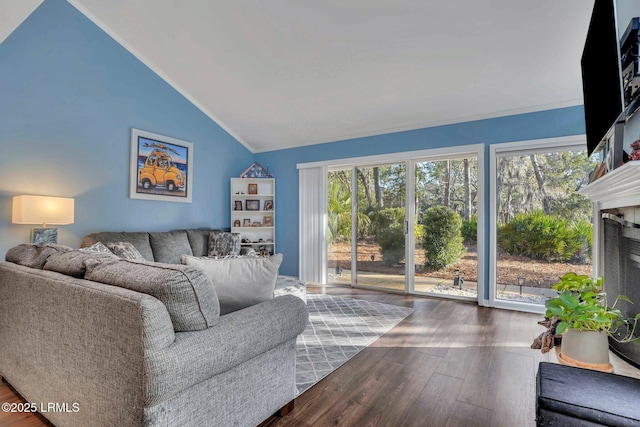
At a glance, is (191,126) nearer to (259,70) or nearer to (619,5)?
(259,70)

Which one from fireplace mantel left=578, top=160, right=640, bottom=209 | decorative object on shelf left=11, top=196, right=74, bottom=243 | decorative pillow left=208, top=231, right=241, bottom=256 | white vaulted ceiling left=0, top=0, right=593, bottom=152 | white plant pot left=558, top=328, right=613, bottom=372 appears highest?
white vaulted ceiling left=0, top=0, right=593, bottom=152

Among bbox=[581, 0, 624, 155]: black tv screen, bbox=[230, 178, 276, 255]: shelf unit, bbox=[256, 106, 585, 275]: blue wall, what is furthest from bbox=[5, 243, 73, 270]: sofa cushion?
bbox=[256, 106, 585, 275]: blue wall

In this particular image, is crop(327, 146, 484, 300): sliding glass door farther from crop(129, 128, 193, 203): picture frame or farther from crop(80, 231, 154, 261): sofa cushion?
crop(80, 231, 154, 261): sofa cushion

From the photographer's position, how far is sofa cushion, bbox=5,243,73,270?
181cm

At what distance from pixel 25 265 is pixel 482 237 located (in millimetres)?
4351

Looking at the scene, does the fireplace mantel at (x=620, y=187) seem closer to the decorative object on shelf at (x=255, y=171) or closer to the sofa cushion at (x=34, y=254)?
the sofa cushion at (x=34, y=254)

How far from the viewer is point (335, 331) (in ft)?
9.90

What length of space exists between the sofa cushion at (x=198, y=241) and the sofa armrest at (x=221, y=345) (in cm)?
313

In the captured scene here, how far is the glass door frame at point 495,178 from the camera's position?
360cm

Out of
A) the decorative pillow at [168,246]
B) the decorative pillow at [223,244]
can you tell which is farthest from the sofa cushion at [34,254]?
the decorative pillow at [223,244]

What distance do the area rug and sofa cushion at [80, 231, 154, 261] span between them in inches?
82.8

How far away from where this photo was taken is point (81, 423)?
4.46 feet

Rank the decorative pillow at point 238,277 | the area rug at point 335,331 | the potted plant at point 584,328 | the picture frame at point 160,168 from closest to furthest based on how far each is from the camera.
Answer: the potted plant at point 584,328, the decorative pillow at point 238,277, the area rug at point 335,331, the picture frame at point 160,168

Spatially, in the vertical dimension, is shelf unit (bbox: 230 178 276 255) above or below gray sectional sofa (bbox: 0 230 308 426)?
above
